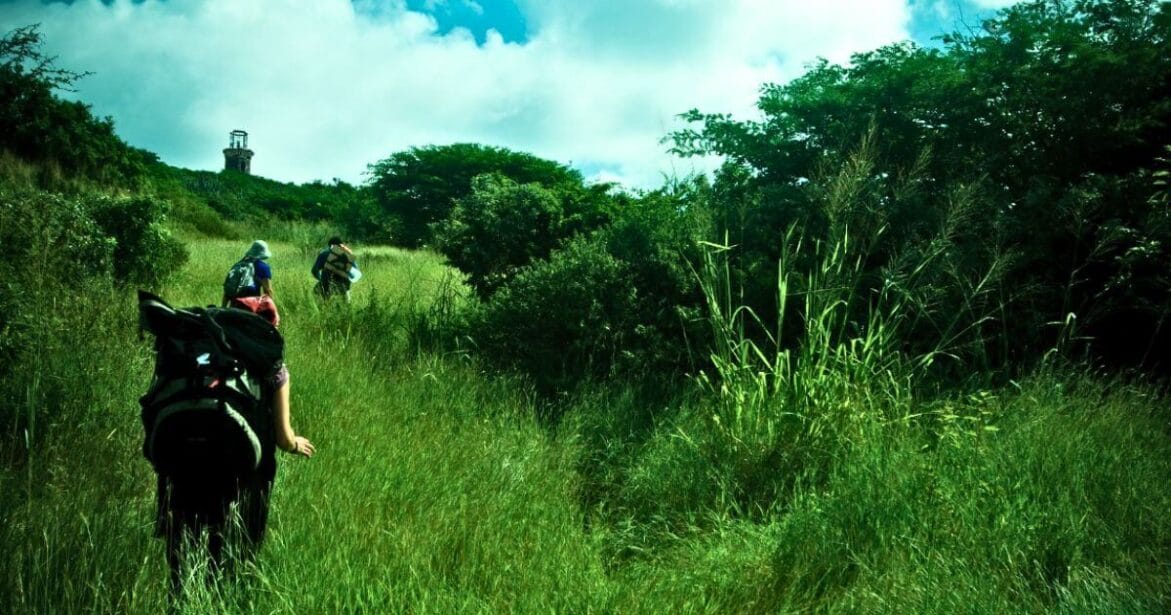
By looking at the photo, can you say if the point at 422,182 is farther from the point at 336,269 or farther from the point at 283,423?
the point at 283,423

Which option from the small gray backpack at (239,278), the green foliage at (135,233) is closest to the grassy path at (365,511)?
the small gray backpack at (239,278)

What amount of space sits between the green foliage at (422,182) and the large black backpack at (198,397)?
31294mm

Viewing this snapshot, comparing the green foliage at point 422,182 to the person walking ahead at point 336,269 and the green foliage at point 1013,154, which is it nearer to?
the person walking ahead at point 336,269

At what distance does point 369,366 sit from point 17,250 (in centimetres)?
274

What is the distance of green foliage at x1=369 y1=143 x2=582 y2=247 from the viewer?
34.2m

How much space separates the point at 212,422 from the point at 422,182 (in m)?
34.3

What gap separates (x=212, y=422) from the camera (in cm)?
236

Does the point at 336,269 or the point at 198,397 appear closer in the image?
the point at 198,397

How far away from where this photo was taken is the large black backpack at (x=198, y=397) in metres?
2.34

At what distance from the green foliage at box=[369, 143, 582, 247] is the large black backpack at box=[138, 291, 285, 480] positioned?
103ft

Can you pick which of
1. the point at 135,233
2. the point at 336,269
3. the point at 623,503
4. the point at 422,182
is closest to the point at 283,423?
the point at 623,503

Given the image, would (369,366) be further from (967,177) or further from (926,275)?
(967,177)

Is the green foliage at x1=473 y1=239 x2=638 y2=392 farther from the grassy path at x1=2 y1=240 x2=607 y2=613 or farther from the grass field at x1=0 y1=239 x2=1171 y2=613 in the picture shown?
the grass field at x1=0 y1=239 x2=1171 y2=613

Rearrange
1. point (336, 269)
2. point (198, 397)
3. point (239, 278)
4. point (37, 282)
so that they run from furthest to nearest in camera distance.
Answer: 1. point (336, 269)
2. point (239, 278)
3. point (37, 282)
4. point (198, 397)
